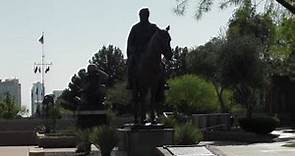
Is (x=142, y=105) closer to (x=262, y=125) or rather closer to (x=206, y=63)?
(x=262, y=125)

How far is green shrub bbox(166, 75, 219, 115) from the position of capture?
52.2 m

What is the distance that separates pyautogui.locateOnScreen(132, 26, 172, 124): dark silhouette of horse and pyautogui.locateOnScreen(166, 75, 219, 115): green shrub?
3316 centimetres

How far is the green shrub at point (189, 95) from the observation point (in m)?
52.2

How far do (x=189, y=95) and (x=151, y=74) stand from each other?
34.6 meters

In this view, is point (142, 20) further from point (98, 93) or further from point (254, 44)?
point (254, 44)

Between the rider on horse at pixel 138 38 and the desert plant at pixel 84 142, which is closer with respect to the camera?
the rider on horse at pixel 138 38

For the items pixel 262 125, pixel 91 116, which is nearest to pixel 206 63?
pixel 262 125

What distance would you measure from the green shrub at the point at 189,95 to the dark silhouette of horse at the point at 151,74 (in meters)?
33.2

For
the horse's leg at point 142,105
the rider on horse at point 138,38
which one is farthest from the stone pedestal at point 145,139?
the rider on horse at point 138,38

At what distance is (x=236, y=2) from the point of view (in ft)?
57.0

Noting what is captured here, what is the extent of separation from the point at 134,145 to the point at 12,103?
178 feet

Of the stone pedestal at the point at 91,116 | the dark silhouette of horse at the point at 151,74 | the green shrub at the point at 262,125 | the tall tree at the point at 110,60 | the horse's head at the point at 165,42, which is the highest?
the tall tree at the point at 110,60

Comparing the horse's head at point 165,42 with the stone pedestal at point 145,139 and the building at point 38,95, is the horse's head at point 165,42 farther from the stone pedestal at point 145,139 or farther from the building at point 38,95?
the building at point 38,95

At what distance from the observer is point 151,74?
59.1 feet
